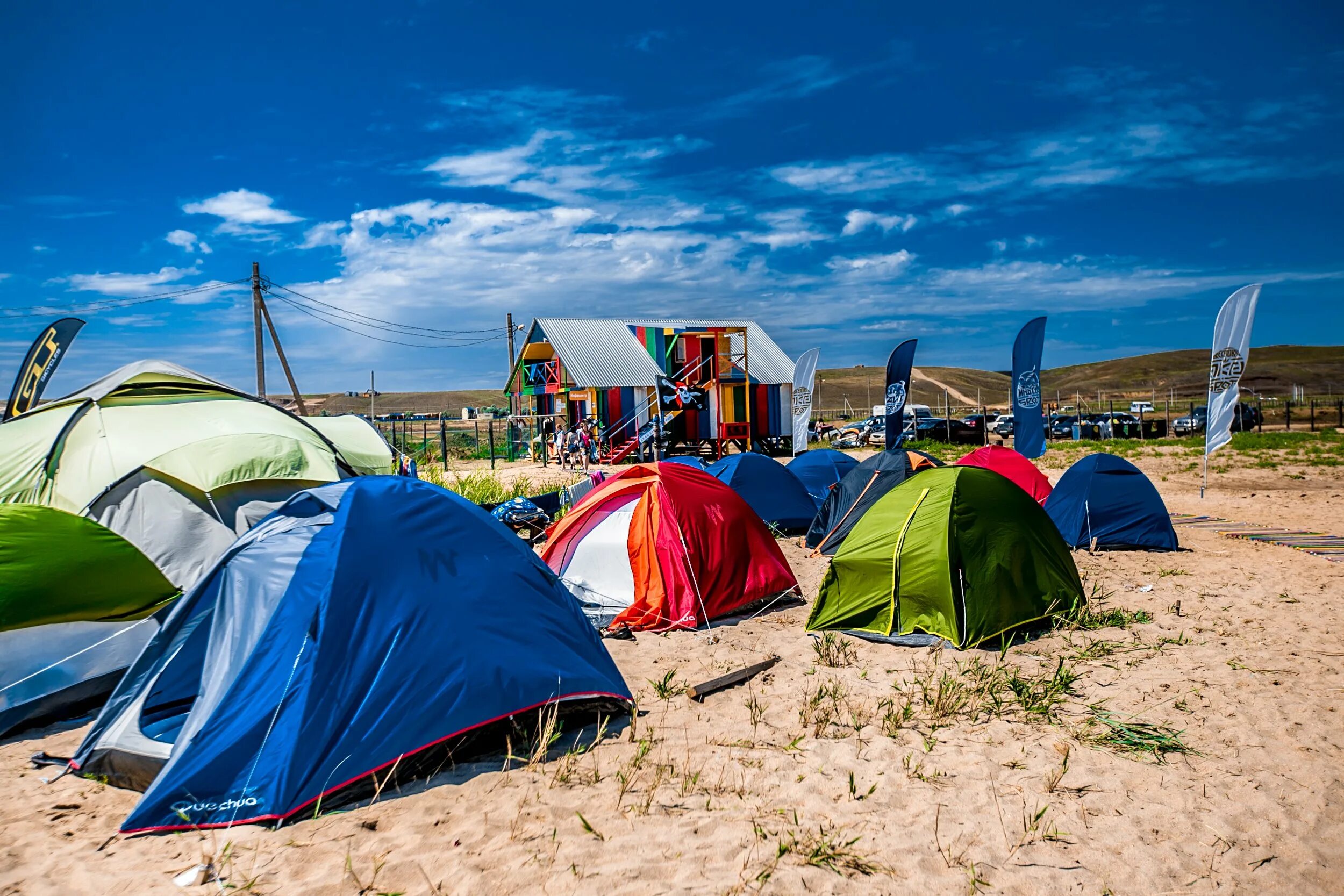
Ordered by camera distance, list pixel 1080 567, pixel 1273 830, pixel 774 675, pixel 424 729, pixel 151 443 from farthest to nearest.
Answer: pixel 1080 567 < pixel 151 443 < pixel 774 675 < pixel 424 729 < pixel 1273 830

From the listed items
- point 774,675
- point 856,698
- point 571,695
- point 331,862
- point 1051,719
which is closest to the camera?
point 331,862

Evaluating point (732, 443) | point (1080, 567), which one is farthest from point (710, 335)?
point (1080, 567)

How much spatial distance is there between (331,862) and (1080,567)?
948 centimetres

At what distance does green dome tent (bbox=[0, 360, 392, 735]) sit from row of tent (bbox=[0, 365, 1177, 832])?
0.03 meters

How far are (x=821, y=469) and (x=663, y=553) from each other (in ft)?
23.6

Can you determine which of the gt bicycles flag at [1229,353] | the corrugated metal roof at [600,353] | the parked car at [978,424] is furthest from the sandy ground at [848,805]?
the parked car at [978,424]

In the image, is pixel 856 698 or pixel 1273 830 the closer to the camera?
pixel 1273 830

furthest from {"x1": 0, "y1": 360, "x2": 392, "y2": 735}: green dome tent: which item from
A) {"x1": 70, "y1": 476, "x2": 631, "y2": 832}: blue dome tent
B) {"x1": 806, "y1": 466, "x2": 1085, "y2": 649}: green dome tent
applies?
{"x1": 806, "y1": 466, "x2": 1085, "y2": 649}: green dome tent

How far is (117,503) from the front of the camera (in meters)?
7.73

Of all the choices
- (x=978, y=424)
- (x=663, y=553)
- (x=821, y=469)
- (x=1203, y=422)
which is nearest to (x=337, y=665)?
(x=663, y=553)

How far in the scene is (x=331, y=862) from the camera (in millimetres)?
3824

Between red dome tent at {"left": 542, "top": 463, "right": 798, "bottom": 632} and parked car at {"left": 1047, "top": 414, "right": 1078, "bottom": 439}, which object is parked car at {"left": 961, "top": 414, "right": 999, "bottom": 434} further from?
red dome tent at {"left": 542, "top": 463, "right": 798, "bottom": 632}

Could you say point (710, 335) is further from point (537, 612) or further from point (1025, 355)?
point (537, 612)

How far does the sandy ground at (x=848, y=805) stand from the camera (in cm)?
378
